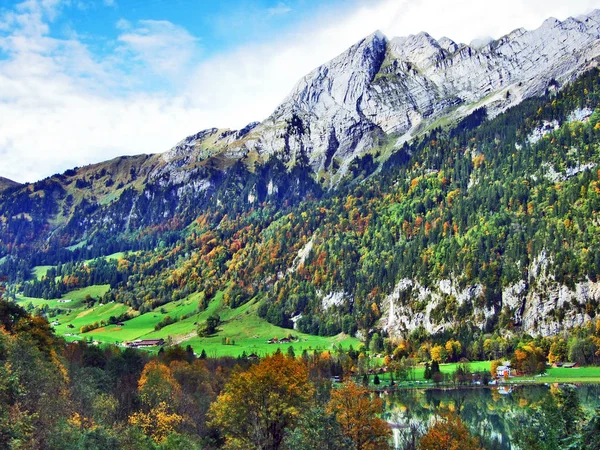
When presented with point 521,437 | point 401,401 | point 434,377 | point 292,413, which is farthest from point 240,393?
point 434,377

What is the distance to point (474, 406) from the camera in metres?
113

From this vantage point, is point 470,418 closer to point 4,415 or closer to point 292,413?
point 292,413

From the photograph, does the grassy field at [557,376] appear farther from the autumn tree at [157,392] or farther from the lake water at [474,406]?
the autumn tree at [157,392]

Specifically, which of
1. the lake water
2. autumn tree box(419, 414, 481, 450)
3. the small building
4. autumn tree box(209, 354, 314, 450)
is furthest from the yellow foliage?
the small building

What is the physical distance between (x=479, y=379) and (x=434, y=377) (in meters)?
12.2

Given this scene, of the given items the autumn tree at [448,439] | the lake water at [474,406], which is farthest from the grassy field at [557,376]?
the autumn tree at [448,439]

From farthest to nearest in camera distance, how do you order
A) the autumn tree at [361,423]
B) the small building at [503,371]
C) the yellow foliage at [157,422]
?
the small building at [503,371]
the yellow foliage at [157,422]
the autumn tree at [361,423]

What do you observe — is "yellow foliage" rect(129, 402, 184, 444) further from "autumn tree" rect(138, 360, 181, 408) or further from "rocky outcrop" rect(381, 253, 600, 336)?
"rocky outcrop" rect(381, 253, 600, 336)

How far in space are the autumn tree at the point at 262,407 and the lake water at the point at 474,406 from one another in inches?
1148

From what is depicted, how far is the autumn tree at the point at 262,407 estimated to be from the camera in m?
55.4

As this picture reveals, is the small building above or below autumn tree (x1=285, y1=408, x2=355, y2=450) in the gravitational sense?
below

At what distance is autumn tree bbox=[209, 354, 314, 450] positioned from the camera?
5544cm

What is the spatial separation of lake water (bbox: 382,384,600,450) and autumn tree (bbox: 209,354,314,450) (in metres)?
29.2

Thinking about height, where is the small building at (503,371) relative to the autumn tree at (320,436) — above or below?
below
